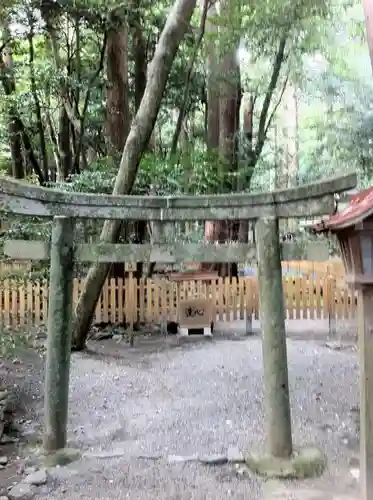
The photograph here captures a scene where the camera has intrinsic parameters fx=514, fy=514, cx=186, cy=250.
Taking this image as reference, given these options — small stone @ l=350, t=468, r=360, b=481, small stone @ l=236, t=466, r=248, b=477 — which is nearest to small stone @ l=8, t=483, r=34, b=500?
small stone @ l=236, t=466, r=248, b=477

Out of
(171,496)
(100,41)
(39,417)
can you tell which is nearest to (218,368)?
(39,417)

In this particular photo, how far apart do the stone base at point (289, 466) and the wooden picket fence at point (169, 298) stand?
21.0ft

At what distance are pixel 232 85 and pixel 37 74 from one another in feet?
16.7

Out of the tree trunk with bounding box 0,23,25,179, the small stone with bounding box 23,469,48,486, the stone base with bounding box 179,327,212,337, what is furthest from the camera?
the tree trunk with bounding box 0,23,25,179

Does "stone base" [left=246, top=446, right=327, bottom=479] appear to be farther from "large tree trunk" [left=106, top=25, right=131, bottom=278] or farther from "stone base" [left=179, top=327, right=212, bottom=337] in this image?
"large tree trunk" [left=106, top=25, right=131, bottom=278]

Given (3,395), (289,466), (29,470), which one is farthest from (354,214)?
(3,395)

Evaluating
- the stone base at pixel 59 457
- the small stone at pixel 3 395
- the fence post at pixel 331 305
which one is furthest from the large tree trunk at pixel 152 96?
the fence post at pixel 331 305

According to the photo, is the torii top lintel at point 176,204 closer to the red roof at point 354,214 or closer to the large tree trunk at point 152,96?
the red roof at point 354,214

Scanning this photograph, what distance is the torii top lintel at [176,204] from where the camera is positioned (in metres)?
4.73

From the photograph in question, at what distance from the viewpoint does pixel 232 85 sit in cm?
1357

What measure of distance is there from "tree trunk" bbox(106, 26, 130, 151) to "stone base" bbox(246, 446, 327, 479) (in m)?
8.52

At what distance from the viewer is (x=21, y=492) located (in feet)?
14.2

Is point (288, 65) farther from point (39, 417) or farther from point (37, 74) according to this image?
point (39, 417)

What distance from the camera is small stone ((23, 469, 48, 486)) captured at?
14.7ft
